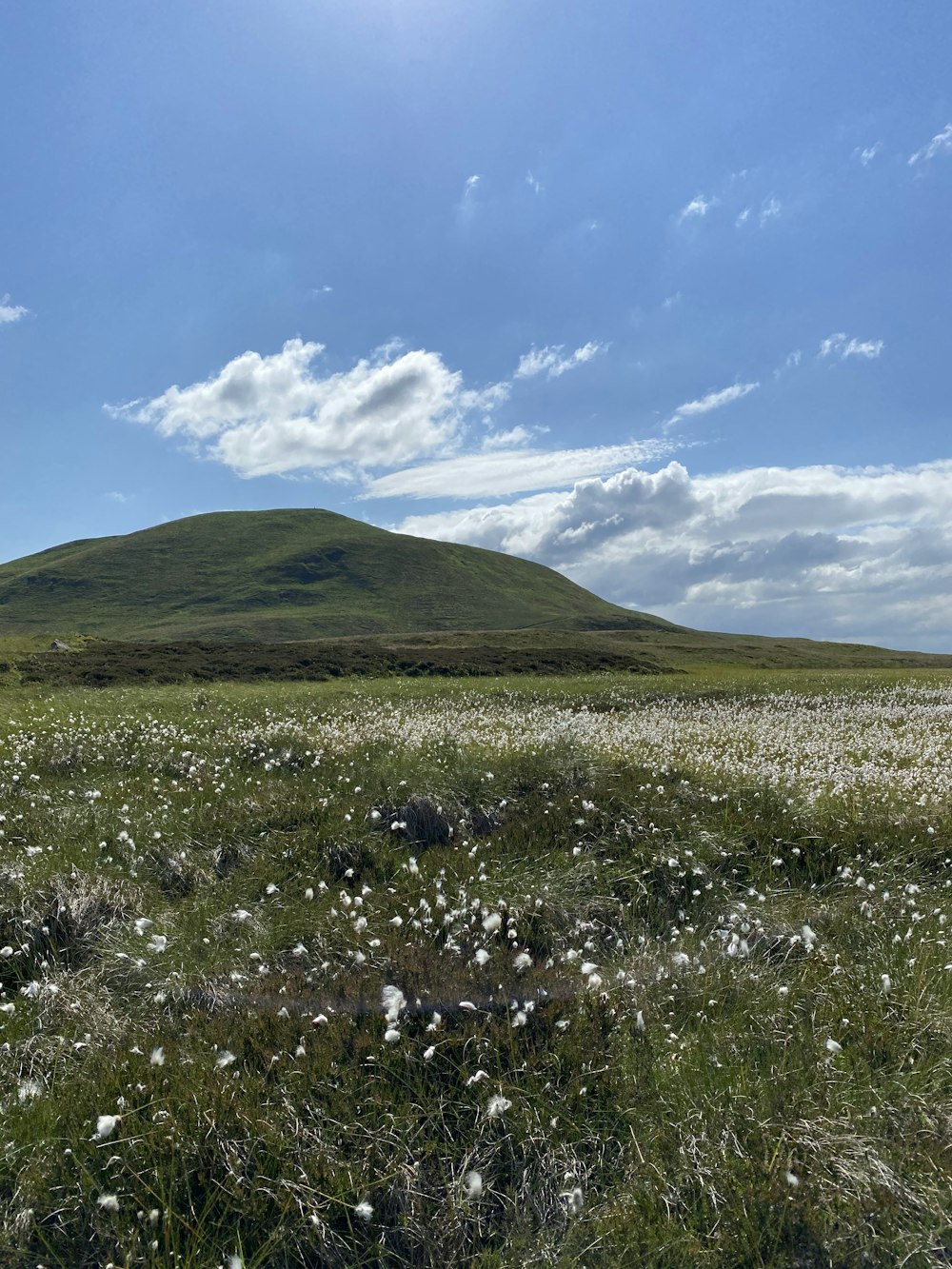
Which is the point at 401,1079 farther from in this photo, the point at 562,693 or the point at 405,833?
the point at 562,693

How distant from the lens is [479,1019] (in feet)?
17.1

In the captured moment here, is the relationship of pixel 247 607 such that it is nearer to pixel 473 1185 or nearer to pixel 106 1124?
pixel 106 1124

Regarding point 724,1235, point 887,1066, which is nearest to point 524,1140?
point 724,1235

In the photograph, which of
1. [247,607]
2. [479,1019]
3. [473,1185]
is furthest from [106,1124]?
[247,607]

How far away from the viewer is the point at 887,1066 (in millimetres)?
4883

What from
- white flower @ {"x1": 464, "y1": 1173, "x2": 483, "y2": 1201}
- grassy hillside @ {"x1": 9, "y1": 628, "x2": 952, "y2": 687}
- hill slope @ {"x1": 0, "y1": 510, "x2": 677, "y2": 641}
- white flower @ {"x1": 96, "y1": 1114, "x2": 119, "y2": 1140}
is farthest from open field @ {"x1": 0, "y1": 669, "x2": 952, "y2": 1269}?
hill slope @ {"x1": 0, "y1": 510, "x2": 677, "y2": 641}

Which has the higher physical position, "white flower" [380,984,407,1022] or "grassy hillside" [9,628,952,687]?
"grassy hillside" [9,628,952,687]

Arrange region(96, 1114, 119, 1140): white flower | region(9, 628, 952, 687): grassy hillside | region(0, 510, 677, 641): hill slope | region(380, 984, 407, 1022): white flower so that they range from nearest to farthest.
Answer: region(96, 1114, 119, 1140): white flower < region(380, 984, 407, 1022): white flower < region(9, 628, 952, 687): grassy hillside < region(0, 510, 677, 641): hill slope

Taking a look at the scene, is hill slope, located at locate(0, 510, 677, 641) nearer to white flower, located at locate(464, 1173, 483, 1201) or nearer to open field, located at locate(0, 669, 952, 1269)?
open field, located at locate(0, 669, 952, 1269)

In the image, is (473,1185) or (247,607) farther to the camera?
(247,607)

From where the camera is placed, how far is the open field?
388cm

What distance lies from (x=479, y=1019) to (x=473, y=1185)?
1.33 m

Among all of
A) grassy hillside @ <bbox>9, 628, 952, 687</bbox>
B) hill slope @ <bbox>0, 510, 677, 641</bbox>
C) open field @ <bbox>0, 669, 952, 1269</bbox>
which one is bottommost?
open field @ <bbox>0, 669, 952, 1269</bbox>

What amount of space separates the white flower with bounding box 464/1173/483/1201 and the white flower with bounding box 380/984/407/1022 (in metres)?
1.19
